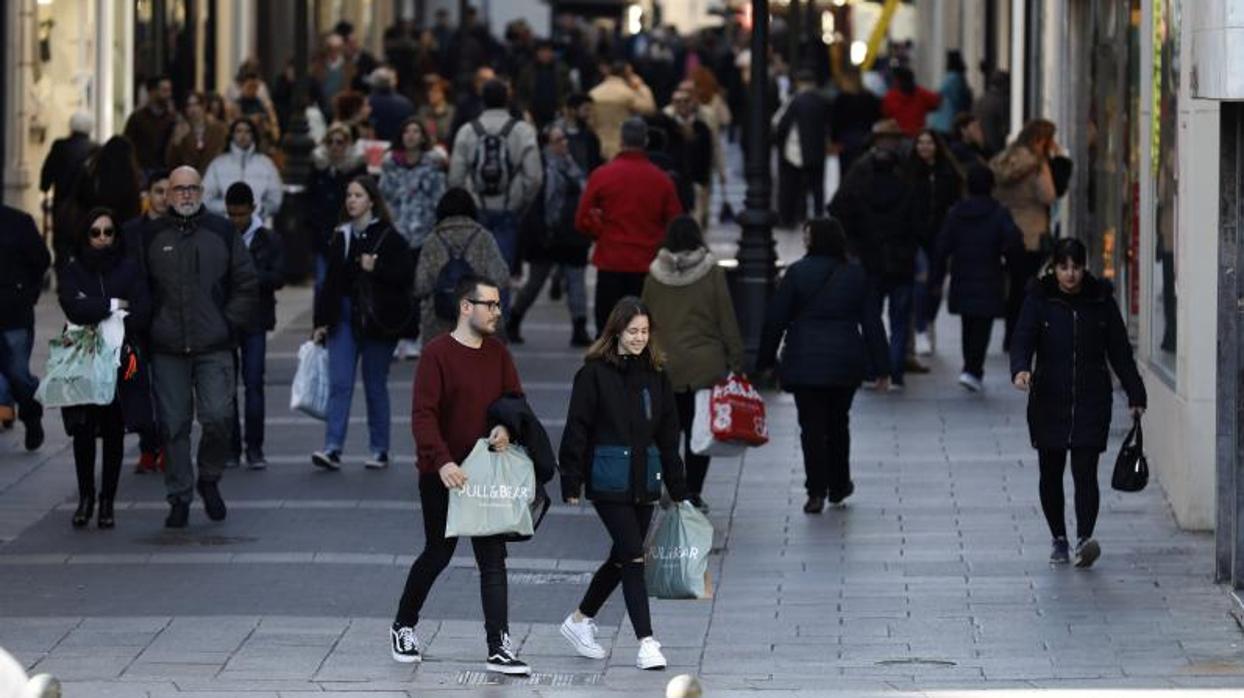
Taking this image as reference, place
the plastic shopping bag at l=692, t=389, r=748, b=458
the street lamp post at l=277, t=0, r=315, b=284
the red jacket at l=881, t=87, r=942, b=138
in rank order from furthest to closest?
the red jacket at l=881, t=87, r=942, b=138
the street lamp post at l=277, t=0, r=315, b=284
the plastic shopping bag at l=692, t=389, r=748, b=458

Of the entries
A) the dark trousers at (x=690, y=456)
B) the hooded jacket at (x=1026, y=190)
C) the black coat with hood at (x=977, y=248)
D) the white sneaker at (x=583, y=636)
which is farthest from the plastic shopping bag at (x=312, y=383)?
the hooded jacket at (x=1026, y=190)

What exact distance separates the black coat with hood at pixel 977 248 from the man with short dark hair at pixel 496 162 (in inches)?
118

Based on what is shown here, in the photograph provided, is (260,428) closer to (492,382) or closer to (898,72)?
(492,382)

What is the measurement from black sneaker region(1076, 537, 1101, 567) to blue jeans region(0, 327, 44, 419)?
651 centimetres

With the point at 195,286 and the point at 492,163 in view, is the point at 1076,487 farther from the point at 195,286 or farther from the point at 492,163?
the point at 492,163

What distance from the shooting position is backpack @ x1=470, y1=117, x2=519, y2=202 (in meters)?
21.8

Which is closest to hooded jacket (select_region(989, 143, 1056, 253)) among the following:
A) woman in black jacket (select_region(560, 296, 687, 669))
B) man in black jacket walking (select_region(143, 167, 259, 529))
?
man in black jacket walking (select_region(143, 167, 259, 529))

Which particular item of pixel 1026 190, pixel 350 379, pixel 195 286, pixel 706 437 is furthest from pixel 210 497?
pixel 1026 190

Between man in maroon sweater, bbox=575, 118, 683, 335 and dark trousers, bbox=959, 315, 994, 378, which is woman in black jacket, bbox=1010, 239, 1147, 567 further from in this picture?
dark trousers, bbox=959, 315, 994, 378

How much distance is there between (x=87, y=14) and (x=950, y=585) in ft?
58.7

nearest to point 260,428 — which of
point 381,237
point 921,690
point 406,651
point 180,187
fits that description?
point 381,237

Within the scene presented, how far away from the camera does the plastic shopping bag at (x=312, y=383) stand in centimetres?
1736

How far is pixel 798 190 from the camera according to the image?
3288 centimetres

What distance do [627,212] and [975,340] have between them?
250 centimetres
